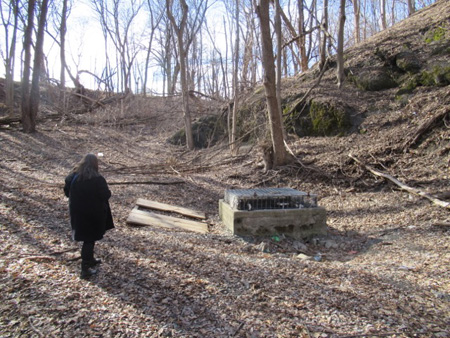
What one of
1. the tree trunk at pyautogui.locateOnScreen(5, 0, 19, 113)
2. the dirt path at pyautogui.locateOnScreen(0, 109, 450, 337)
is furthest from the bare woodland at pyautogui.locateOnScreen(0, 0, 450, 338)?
the tree trunk at pyautogui.locateOnScreen(5, 0, 19, 113)

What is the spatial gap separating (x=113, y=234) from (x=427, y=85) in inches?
397

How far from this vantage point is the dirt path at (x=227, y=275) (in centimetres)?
295

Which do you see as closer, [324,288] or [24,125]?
[324,288]

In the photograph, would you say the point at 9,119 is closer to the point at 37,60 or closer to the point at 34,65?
the point at 34,65

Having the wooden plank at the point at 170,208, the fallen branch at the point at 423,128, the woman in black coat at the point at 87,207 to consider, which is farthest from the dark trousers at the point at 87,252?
the fallen branch at the point at 423,128

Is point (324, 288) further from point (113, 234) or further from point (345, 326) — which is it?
point (113, 234)

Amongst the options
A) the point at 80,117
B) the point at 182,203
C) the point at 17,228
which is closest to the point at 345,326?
the point at 17,228

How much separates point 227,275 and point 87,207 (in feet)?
5.79

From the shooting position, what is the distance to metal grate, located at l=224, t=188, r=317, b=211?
20.5 ft

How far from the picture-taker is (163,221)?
6.57 meters

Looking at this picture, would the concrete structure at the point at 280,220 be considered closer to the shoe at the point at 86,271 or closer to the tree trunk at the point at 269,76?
the shoe at the point at 86,271

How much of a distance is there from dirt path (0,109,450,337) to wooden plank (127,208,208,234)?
8.8 inches

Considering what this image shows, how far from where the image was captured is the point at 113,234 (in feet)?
17.7

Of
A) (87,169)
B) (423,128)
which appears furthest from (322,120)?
(87,169)
